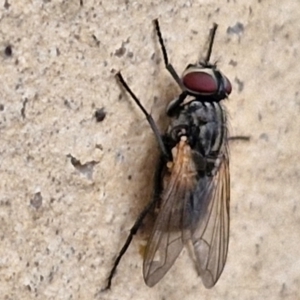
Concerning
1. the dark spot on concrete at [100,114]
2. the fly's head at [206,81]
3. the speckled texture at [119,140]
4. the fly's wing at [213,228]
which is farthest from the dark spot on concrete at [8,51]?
the fly's wing at [213,228]

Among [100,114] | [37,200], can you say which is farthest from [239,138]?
[37,200]

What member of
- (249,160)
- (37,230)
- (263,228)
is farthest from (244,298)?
(37,230)

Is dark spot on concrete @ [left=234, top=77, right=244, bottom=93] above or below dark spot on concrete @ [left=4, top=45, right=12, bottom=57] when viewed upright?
below

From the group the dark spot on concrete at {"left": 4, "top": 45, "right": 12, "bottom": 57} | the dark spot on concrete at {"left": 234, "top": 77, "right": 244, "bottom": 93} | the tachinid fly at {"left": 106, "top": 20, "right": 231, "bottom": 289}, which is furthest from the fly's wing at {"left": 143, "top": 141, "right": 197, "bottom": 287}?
the dark spot on concrete at {"left": 4, "top": 45, "right": 12, "bottom": 57}

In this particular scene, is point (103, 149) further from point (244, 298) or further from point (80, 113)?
point (244, 298)

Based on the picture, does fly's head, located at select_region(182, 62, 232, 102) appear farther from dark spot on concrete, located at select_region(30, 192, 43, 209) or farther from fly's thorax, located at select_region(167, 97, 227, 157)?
dark spot on concrete, located at select_region(30, 192, 43, 209)

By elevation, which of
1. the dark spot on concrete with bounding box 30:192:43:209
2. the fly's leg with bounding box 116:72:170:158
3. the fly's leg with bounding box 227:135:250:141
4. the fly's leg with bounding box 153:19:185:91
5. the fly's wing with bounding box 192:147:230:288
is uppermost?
the fly's leg with bounding box 153:19:185:91
